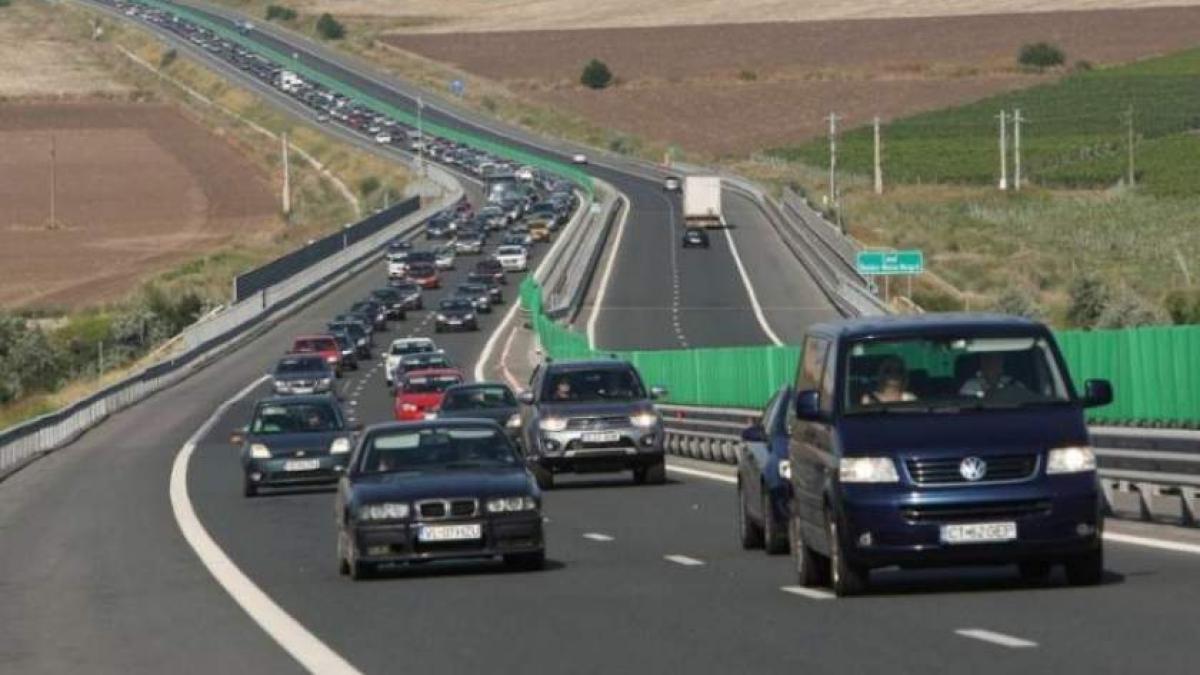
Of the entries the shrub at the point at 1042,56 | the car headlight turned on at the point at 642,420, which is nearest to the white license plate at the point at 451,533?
the car headlight turned on at the point at 642,420

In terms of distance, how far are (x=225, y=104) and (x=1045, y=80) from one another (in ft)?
163

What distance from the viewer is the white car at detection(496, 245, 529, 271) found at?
11162 cm

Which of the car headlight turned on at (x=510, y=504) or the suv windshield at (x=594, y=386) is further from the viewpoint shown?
the suv windshield at (x=594, y=386)

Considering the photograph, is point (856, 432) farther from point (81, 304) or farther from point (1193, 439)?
point (81, 304)

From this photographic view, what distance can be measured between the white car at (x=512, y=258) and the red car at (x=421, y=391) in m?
52.5

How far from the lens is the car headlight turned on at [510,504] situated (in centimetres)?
2231

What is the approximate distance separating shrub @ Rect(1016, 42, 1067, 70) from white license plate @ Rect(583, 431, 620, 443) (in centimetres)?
14445

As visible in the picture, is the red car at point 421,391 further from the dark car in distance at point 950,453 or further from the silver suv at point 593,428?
the dark car in distance at point 950,453

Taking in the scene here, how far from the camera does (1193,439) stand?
81.7 feet

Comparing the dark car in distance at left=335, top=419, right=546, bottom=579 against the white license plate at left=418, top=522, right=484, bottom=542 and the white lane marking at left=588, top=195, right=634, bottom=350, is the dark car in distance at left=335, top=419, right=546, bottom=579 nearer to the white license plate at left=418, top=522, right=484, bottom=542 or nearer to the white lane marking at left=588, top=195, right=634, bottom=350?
the white license plate at left=418, top=522, right=484, bottom=542

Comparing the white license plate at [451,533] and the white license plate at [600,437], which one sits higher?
the white license plate at [451,533]

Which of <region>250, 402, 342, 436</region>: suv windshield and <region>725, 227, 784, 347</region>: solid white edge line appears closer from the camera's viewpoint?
<region>250, 402, 342, 436</region>: suv windshield

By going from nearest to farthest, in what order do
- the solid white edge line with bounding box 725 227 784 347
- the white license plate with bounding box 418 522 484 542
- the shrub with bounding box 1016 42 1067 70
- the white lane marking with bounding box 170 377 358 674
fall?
the white lane marking with bounding box 170 377 358 674 → the white license plate with bounding box 418 522 484 542 → the solid white edge line with bounding box 725 227 784 347 → the shrub with bounding box 1016 42 1067 70

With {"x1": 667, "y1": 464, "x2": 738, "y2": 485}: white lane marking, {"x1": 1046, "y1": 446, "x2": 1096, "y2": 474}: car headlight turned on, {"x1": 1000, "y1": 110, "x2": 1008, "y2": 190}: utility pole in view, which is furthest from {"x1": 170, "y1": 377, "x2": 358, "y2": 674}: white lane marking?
{"x1": 1000, "y1": 110, "x2": 1008, "y2": 190}: utility pole
